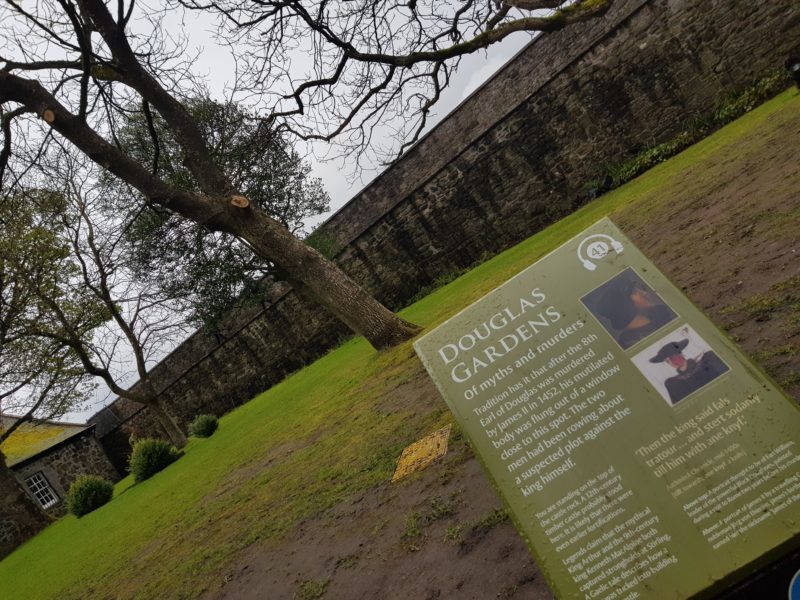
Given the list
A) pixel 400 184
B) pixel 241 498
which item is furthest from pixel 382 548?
pixel 400 184

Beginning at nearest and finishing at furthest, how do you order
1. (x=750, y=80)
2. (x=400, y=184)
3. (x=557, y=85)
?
(x=750, y=80)
(x=557, y=85)
(x=400, y=184)

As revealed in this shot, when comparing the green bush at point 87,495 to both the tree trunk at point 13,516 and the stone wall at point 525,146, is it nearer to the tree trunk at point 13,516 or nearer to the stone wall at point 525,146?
the tree trunk at point 13,516

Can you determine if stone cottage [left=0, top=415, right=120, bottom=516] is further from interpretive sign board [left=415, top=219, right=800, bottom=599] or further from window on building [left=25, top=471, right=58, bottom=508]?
interpretive sign board [left=415, top=219, right=800, bottom=599]

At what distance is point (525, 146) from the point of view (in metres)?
14.7

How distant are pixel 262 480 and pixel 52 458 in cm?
2192

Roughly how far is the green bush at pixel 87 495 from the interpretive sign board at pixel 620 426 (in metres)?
14.4

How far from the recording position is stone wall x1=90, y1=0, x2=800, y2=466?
11852 mm

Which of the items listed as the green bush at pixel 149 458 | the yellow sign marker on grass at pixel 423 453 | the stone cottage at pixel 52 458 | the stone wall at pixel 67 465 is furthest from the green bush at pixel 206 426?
the yellow sign marker on grass at pixel 423 453

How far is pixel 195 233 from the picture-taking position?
50.1 ft

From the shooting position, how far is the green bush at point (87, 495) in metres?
13.2

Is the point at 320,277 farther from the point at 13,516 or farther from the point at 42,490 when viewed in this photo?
the point at 42,490

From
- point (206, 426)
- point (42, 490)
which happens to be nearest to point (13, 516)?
point (206, 426)

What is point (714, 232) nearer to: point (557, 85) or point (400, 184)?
point (557, 85)

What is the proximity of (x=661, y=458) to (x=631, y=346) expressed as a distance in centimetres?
36
